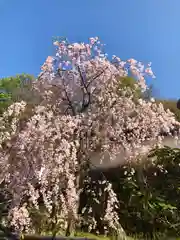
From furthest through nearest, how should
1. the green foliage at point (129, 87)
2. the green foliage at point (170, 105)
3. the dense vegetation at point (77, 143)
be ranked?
the green foliage at point (170, 105) → the green foliage at point (129, 87) → the dense vegetation at point (77, 143)

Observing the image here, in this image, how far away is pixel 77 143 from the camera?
5.13 m

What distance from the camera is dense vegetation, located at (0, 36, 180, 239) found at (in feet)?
15.4

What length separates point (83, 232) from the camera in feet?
20.9

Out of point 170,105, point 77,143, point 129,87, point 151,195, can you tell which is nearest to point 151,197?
point 151,195

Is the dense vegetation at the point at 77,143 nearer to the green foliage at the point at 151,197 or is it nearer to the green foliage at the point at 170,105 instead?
the green foliage at the point at 151,197

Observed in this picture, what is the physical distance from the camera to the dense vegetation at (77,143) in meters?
4.70

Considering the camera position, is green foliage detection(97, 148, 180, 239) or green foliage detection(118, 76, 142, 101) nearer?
green foliage detection(97, 148, 180, 239)

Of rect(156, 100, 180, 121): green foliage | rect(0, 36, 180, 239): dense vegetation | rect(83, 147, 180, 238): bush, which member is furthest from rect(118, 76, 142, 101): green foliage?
rect(156, 100, 180, 121): green foliage

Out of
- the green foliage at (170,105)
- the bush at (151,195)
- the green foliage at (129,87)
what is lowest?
the bush at (151,195)

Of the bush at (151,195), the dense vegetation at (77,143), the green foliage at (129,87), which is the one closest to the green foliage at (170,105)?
the bush at (151,195)

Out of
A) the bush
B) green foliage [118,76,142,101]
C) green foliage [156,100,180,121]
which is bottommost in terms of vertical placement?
the bush

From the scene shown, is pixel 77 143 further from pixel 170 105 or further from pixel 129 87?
pixel 170 105

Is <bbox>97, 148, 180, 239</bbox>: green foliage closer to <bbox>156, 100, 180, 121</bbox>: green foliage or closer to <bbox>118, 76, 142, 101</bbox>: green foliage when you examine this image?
<bbox>118, 76, 142, 101</bbox>: green foliage

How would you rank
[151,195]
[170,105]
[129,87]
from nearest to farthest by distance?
1. [151,195]
2. [129,87]
3. [170,105]
